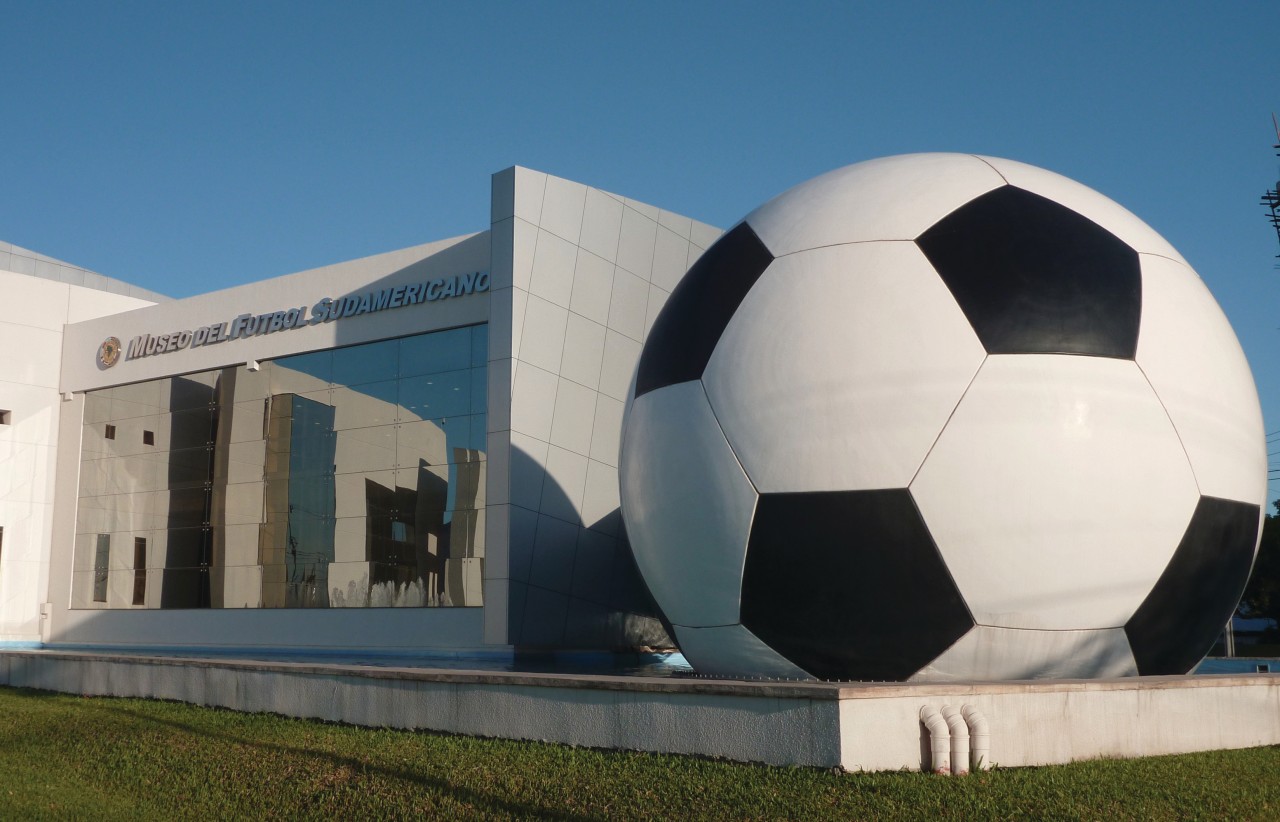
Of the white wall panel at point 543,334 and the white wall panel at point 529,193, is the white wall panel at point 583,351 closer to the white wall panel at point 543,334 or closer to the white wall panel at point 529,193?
the white wall panel at point 543,334

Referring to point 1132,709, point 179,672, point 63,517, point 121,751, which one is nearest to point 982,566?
point 1132,709

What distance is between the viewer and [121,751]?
252 inches

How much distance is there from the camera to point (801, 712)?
4.90 metres

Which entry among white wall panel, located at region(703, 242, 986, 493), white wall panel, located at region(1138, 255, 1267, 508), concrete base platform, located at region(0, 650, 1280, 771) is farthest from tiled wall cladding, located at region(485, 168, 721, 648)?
white wall panel, located at region(1138, 255, 1267, 508)

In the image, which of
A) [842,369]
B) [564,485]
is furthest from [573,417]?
[842,369]

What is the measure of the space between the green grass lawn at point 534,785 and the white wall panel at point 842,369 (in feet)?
5.10

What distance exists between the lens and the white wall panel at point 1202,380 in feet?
19.3

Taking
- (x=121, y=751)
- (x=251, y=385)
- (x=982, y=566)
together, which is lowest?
(x=121, y=751)

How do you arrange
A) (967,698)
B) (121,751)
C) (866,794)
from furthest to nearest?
(121,751) < (967,698) < (866,794)

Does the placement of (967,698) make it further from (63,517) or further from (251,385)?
(63,517)

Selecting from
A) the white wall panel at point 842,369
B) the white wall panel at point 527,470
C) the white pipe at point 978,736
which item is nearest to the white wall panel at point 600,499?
the white wall panel at point 527,470

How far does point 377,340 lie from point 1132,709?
1339 cm

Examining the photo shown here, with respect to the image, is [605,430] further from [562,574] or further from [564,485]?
[562,574]

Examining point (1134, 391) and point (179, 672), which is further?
point (179, 672)
